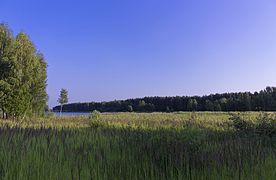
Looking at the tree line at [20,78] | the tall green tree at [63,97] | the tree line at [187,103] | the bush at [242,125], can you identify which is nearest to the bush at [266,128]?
the bush at [242,125]

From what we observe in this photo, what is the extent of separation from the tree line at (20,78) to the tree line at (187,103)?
70796mm

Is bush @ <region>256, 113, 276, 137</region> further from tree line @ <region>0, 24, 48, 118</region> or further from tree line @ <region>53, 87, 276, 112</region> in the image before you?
tree line @ <region>53, 87, 276, 112</region>

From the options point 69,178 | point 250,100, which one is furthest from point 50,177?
point 250,100

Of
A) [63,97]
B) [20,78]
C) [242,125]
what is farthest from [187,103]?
[242,125]

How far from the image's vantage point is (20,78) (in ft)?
105

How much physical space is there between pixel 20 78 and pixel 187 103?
340ft

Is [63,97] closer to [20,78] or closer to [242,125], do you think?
[20,78]

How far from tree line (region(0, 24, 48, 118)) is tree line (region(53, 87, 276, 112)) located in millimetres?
70796

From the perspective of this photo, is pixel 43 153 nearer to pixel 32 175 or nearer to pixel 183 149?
pixel 32 175

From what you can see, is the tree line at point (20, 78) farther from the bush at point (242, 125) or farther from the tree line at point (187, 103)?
the tree line at point (187, 103)

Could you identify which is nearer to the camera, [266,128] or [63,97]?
[266,128]

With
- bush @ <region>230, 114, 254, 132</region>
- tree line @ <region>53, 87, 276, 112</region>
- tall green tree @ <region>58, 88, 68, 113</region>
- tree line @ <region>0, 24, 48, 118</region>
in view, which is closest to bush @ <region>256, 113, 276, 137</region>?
bush @ <region>230, 114, 254, 132</region>

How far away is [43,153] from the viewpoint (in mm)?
5367

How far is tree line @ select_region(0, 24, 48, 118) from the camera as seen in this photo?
30500 mm
